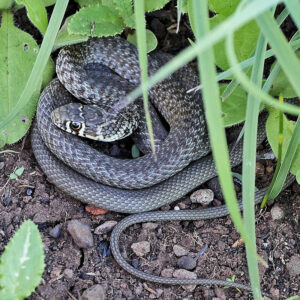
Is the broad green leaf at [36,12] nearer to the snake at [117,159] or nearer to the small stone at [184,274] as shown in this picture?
the snake at [117,159]

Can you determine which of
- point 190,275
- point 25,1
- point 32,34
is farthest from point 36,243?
point 32,34

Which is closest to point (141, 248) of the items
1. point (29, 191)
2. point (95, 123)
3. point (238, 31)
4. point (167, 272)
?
point (167, 272)

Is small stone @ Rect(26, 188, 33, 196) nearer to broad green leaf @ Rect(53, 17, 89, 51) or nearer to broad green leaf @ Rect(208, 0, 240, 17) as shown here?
broad green leaf @ Rect(53, 17, 89, 51)

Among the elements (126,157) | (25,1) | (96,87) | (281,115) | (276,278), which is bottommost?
(276,278)

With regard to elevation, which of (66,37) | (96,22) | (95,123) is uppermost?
(96,22)

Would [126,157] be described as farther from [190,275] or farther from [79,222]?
[190,275]

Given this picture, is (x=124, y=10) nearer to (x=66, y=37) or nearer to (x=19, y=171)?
(x=66, y=37)
